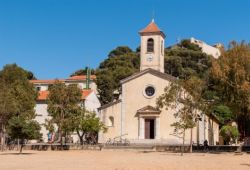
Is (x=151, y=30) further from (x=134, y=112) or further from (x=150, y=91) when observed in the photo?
(x=134, y=112)

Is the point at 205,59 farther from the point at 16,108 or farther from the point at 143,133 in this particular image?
the point at 16,108

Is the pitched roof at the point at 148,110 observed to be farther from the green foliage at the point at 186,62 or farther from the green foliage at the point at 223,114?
the green foliage at the point at 186,62

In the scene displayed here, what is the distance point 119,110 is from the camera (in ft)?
195

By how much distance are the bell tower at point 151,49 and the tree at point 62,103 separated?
14.9 metres

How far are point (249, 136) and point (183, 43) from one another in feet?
232

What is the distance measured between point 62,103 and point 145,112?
13.3 meters

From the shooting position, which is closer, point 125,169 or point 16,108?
point 125,169

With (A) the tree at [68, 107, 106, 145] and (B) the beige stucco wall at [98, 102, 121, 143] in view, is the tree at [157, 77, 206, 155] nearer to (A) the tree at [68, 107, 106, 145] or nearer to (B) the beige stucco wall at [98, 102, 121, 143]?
(A) the tree at [68, 107, 106, 145]

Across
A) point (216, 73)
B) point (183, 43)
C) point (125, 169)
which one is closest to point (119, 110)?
point (216, 73)

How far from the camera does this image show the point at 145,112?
57812 mm

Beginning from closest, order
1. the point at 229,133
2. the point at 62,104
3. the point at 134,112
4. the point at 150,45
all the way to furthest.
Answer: the point at 62,104 → the point at 134,112 → the point at 150,45 → the point at 229,133

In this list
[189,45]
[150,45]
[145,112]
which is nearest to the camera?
[145,112]

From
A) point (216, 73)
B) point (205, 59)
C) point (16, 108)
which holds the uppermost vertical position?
point (205, 59)

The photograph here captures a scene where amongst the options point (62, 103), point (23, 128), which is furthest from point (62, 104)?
point (23, 128)
